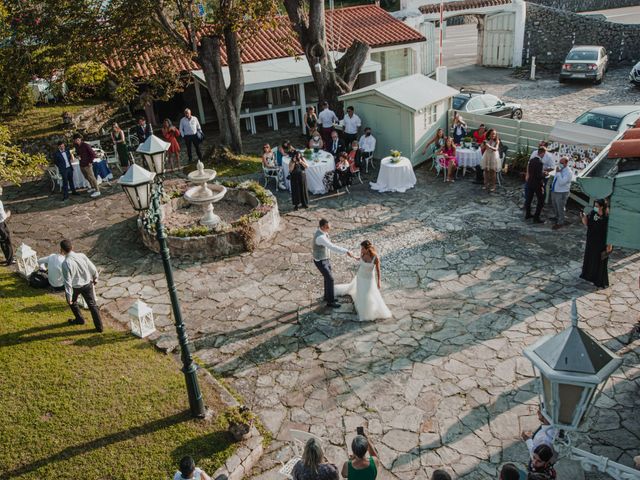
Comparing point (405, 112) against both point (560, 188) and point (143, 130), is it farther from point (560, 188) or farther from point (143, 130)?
point (143, 130)

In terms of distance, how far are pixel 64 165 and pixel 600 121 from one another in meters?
14.8

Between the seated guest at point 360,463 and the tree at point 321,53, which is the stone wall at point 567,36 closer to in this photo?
the tree at point 321,53

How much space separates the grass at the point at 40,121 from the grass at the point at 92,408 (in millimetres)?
10399

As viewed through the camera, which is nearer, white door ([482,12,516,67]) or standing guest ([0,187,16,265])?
standing guest ([0,187,16,265])

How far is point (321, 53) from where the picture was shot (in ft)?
63.6

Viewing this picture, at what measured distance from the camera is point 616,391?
820 centimetres

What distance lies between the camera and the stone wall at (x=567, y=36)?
28.9 meters

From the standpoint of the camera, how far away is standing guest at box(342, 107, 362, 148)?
17.7m

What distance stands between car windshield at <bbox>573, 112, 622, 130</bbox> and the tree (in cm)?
761

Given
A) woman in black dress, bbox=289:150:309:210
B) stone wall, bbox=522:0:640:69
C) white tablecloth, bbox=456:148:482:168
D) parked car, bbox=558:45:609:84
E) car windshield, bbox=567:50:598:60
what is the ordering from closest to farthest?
woman in black dress, bbox=289:150:309:210 → white tablecloth, bbox=456:148:482:168 → parked car, bbox=558:45:609:84 → car windshield, bbox=567:50:598:60 → stone wall, bbox=522:0:640:69

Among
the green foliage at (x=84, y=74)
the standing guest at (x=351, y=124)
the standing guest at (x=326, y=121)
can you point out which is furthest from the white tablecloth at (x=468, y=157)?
the green foliage at (x=84, y=74)

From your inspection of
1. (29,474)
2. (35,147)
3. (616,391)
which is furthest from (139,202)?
(35,147)

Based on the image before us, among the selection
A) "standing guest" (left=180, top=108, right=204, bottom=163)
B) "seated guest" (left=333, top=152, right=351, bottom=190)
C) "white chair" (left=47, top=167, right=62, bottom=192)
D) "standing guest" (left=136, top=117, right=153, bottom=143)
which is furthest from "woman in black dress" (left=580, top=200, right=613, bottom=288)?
"white chair" (left=47, top=167, right=62, bottom=192)

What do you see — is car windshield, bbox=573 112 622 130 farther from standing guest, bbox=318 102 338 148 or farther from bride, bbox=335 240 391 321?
bride, bbox=335 240 391 321
